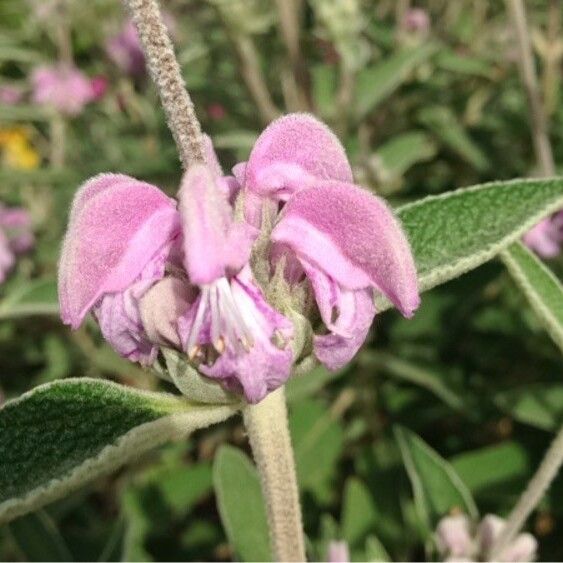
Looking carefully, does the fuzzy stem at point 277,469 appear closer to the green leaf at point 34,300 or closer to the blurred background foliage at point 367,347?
the blurred background foliage at point 367,347

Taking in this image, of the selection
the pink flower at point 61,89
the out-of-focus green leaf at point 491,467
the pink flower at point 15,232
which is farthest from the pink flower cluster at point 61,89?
the out-of-focus green leaf at point 491,467

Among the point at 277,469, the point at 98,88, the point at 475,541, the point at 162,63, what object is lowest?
the point at 475,541

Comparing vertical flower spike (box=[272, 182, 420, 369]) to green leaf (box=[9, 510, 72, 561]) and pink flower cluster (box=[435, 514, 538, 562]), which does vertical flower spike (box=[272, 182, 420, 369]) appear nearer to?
pink flower cluster (box=[435, 514, 538, 562])

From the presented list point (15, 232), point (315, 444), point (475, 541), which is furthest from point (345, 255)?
point (15, 232)

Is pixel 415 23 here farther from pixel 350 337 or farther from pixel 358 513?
Result: pixel 350 337

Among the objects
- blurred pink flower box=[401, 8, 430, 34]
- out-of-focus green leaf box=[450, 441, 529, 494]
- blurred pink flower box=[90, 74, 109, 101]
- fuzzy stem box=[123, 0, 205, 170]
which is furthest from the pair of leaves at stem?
blurred pink flower box=[90, 74, 109, 101]
